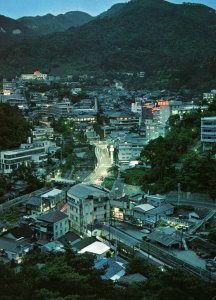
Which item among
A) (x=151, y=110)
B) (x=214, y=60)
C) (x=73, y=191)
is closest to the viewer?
(x=73, y=191)

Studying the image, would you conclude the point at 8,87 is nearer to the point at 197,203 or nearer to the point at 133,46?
the point at 133,46

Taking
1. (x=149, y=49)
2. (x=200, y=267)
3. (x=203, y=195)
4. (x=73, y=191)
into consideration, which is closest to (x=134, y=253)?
(x=200, y=267)

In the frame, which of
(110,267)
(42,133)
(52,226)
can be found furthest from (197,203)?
(42,133)

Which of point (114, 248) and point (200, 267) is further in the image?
point (114, 248)

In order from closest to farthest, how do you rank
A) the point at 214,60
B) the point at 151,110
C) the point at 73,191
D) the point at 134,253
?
the point at 134,253
the point at 73,191
the point at 151,110
the point at 214,60

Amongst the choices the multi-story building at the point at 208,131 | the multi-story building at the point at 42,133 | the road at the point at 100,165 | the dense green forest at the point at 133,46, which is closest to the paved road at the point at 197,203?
the multi-story building at the point at 208,131

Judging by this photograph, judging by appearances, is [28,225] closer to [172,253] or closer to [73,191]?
[73,191]

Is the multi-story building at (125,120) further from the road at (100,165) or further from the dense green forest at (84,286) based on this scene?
the dense green forest at (84,286)
